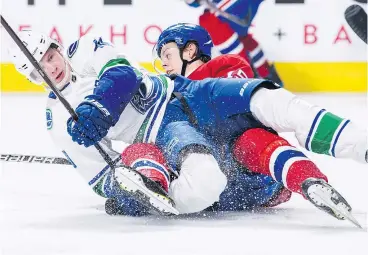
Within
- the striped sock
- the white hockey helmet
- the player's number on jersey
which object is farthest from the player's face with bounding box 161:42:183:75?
the striped sock

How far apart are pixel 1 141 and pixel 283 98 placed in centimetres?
206

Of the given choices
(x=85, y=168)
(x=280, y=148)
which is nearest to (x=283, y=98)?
(x=280, y=148)

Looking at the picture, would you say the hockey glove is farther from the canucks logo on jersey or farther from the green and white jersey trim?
the canucks logo on jersey

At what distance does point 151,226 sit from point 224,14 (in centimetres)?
336

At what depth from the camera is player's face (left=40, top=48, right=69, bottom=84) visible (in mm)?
2834

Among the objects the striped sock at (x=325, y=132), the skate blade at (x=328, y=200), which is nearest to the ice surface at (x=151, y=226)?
the skate blade at (x=328, y=200)

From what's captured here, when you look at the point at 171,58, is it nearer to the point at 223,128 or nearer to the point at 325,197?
the point at 223,128

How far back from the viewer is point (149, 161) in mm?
2680

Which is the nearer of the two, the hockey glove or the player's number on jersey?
the hockey glove

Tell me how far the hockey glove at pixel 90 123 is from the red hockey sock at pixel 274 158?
375 millimetres

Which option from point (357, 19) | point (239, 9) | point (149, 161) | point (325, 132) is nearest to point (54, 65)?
point (149, 161)

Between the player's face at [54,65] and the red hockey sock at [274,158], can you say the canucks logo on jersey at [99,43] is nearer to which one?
the player's face at [54,65]

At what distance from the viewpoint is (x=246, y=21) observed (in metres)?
5.77

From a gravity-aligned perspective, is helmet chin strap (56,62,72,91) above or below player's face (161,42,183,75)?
above
